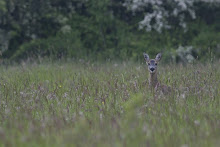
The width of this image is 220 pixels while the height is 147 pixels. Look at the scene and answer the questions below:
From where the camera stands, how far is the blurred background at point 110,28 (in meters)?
16.0

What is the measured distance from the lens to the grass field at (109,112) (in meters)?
4.25

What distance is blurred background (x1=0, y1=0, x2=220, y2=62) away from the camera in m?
16.0

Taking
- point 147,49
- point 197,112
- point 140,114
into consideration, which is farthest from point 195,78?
point 147,49

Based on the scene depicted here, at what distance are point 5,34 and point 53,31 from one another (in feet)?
7.83

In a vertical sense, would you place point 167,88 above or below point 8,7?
below

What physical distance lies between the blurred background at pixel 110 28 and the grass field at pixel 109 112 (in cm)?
608


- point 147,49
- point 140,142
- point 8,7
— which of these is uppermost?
point 8,7

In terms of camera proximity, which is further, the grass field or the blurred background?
the blurred background

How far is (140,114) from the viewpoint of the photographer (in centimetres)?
569

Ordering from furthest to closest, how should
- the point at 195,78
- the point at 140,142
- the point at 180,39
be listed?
the point at 180,39 < the point at 195,78 < the point at 140,142

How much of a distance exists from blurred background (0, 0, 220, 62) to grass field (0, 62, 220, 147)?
19.9 ft

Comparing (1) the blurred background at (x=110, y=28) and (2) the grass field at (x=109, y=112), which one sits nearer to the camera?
(2) the grass field at (x=109, y=112)

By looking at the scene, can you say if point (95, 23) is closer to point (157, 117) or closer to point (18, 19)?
point (18, 19)

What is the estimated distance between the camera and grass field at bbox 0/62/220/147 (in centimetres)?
425
